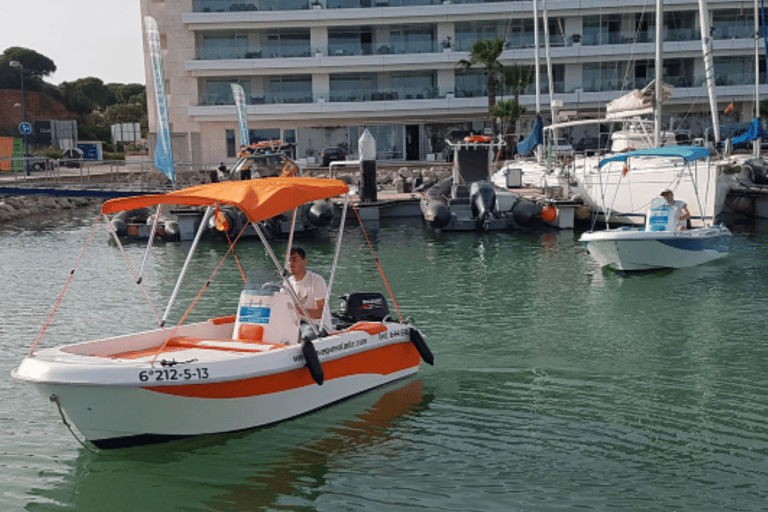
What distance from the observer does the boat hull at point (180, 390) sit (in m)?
9.56

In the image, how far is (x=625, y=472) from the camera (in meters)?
9.62

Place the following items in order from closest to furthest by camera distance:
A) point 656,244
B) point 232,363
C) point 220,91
Result: point 232,363
point 656,244
point 220,91

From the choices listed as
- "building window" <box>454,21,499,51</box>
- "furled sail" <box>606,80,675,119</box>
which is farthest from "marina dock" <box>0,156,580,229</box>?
"building window" <box>454,21,499,51</box>

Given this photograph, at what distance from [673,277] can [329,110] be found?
45168mm

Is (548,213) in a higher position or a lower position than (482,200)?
lower

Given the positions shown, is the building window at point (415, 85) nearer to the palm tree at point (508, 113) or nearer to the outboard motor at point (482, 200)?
the palm tree at point (508, 113)

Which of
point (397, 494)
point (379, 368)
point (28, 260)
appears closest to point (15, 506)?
point (397, 494)

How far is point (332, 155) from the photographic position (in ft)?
198

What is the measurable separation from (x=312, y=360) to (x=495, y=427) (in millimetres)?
2468

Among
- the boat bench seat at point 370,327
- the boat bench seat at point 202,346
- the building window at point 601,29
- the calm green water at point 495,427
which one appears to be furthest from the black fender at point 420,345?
the building window at point 601,29

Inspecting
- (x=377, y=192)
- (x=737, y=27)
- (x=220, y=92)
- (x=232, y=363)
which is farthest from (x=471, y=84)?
(x=232, y=363)

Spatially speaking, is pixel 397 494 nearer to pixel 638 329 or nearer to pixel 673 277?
pixel 638 329

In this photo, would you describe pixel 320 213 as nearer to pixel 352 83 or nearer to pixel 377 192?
pixel 377 192

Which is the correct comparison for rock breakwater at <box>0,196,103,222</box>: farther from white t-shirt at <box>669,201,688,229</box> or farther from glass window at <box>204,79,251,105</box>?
white t-shirt at <box>669,201,688,229</box>
